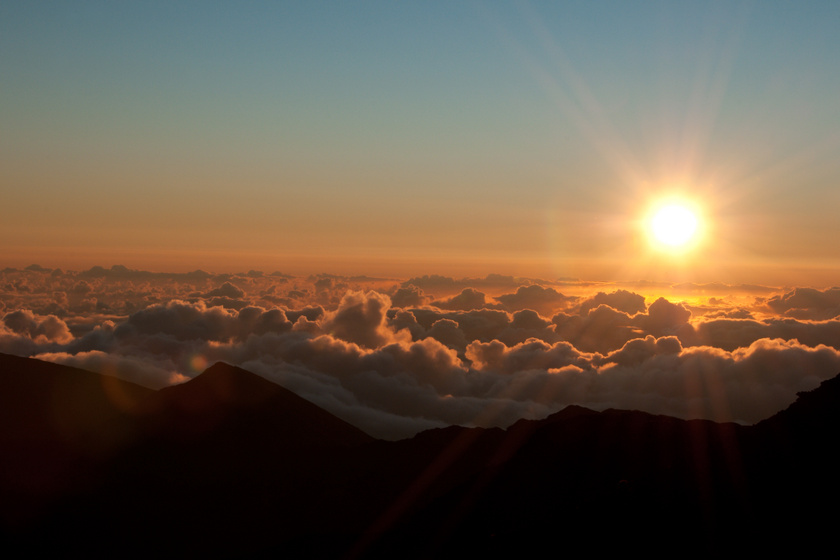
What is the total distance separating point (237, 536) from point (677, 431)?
42941mm

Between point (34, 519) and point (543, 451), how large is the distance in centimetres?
4891

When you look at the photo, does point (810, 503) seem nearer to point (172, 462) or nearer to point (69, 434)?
point (172, 462)

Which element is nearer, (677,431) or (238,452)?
(677,431)

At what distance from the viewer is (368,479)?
71438 millimetres

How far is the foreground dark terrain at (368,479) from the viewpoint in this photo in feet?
131

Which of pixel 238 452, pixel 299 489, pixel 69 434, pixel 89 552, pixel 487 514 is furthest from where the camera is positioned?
pixel 238 452

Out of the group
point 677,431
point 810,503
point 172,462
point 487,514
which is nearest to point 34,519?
point 172,462

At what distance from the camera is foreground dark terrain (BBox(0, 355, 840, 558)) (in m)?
40.0

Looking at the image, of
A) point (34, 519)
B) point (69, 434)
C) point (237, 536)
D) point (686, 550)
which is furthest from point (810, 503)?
point (69, 434)

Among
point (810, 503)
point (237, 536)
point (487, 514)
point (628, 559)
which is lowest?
point (237, 536)

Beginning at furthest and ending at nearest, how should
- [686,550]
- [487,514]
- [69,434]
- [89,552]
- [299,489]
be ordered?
[69,434] < [299,489] < [89,552] < [487,514] < [686,550]

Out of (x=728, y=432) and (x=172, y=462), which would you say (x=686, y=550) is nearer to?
(x=728, y=432)

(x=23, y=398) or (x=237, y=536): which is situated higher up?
(x=23, y=398)

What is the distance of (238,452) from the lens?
8494cm
